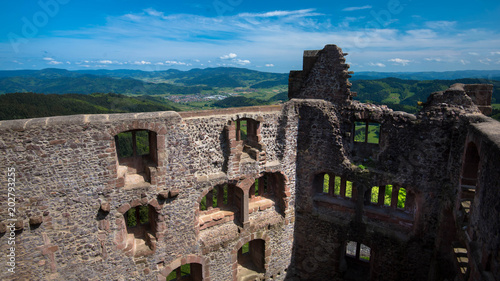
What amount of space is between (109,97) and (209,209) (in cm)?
8571

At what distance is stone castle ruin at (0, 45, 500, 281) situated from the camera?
8.98 metres

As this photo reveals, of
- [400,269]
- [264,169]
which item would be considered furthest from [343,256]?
[264,169]

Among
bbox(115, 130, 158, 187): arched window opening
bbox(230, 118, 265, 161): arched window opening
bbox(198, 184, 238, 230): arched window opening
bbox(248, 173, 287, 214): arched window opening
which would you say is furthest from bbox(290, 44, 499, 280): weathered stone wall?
bbox(115, 130, 158, 187): arched window opening

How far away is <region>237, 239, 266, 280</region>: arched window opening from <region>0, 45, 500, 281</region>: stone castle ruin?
2.4 inches

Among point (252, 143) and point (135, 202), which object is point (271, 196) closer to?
point (252, 143)

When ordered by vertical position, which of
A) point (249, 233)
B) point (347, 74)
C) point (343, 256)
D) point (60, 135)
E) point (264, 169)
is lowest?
point (343, 256)

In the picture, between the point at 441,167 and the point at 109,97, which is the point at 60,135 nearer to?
the point at 441,167

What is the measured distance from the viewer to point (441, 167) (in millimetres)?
11555

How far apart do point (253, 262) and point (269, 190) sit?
11.7ft

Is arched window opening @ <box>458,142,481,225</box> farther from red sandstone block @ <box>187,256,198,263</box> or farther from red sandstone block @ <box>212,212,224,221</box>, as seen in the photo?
red sandstone block @ <box>187,256,198,263</box>

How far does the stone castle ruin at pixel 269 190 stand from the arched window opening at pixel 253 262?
62 mm

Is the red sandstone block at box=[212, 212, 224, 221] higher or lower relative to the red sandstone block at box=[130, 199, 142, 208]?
lower

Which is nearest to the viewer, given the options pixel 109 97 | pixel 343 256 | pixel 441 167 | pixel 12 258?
pixel 12 258

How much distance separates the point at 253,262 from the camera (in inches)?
599
